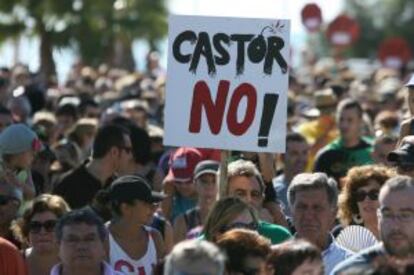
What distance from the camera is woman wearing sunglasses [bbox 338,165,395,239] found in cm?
999

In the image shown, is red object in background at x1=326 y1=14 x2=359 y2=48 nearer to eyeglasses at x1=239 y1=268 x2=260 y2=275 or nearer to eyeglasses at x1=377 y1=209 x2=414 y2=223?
eyeglasses at x1=377 y1=209 x2=414 y2=223

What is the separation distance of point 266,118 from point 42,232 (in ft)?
5.02

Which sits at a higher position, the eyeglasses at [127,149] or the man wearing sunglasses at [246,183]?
the eyeglasses at [127,149]

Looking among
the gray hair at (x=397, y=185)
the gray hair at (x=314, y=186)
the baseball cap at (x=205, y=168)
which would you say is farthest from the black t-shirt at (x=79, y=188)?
the gray hair at (x=397, y=185)

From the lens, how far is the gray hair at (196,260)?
23.0ft

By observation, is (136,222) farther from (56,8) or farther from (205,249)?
(56,8)

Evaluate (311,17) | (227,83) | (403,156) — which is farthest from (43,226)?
(311,17)

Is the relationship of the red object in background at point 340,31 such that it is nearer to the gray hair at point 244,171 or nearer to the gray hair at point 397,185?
the gray hair at point 244,171

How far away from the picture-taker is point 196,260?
7035 millimetres

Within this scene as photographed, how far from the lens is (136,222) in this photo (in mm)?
9789

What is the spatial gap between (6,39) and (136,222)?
29.1m

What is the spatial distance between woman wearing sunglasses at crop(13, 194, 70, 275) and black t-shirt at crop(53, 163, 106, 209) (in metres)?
2.10

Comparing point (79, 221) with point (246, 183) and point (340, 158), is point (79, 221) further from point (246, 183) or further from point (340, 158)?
point (340, 158)

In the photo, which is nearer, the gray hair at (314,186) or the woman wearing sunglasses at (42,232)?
the gray hair at (314,186)
